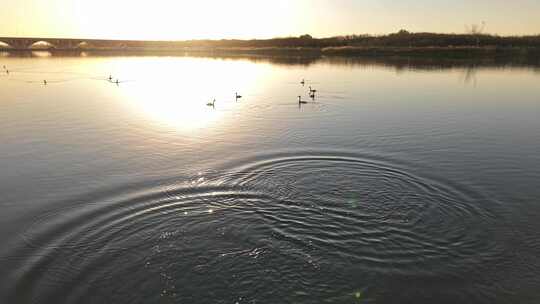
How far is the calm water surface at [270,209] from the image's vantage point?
10078 mm

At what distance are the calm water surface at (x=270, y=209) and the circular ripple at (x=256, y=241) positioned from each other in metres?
0.05

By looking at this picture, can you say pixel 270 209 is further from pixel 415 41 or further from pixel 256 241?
pixel 415 41

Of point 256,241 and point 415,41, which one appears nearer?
point 256,241

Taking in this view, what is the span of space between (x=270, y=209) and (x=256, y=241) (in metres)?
2.19

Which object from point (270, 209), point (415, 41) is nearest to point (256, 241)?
point (270, 209)

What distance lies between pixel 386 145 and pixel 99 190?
1577cm

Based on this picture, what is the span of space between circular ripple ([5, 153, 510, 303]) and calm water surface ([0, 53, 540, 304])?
54 mm

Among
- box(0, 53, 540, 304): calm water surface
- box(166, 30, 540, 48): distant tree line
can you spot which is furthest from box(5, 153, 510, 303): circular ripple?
box(166, 30, 540, 48): distant tree line

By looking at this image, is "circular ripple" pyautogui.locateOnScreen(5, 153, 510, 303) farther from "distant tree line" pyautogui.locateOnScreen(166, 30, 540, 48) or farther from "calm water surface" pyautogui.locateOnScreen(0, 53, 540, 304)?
"distant tree line" pyautogui.locateOnScreen(166, 30, 540, 48)

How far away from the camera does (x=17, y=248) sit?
460 inches

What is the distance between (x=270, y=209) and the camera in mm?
13914

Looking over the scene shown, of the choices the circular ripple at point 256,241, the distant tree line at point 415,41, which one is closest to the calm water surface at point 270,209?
the circular ripple at point 256,241

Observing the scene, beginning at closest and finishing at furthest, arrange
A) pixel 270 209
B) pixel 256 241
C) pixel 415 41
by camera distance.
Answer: pixel 256 241 < pixel 270 209 < pixel 415 41

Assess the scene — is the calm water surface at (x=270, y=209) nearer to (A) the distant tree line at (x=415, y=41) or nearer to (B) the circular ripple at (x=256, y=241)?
(B) the circular ripple at (x=256, y=241)
